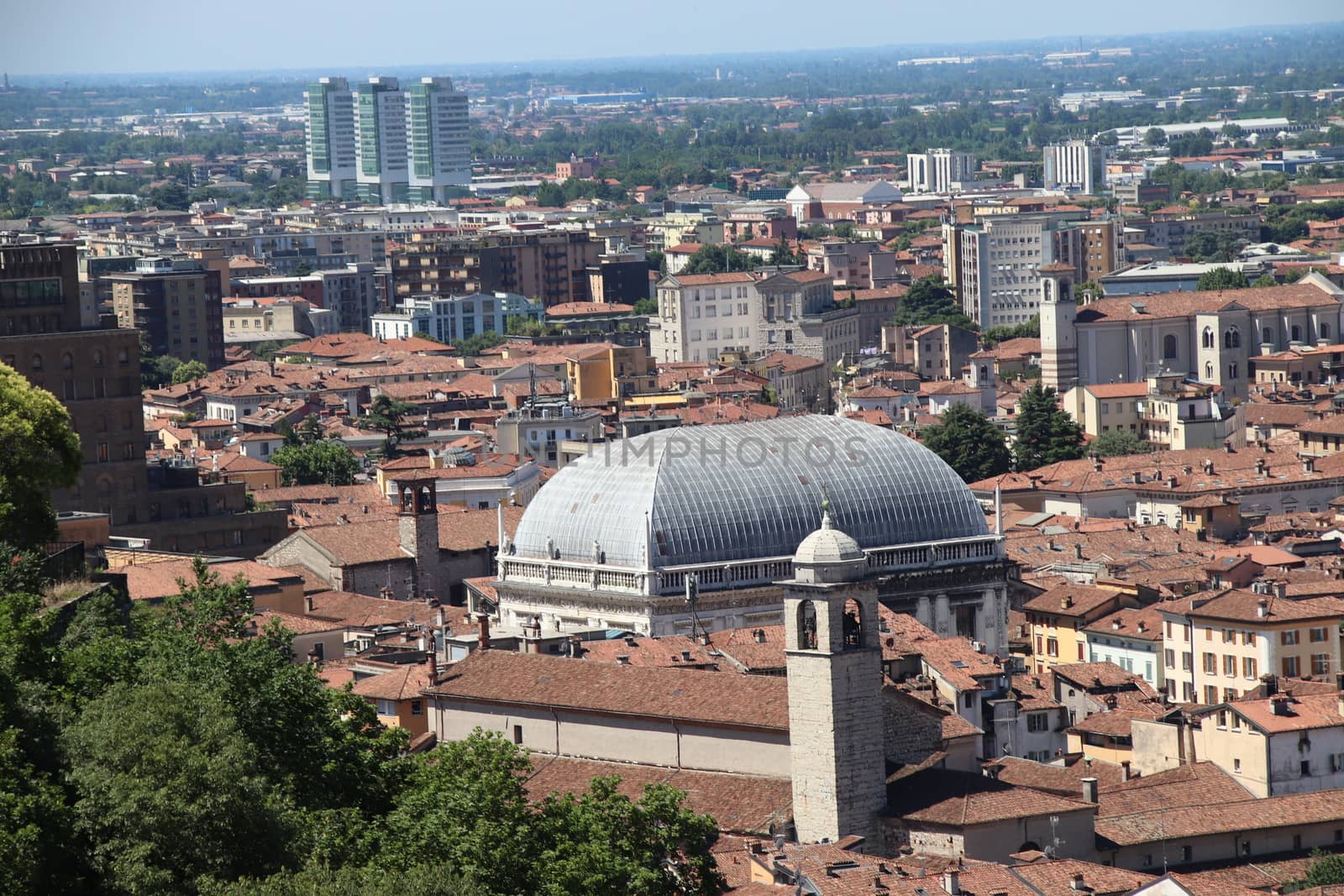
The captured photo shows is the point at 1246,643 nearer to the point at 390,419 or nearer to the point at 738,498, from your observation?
the point at 738,498

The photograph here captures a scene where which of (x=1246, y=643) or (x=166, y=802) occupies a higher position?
(x=166, y=802)

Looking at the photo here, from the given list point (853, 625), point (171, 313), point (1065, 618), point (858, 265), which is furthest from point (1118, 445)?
point (858, 265)

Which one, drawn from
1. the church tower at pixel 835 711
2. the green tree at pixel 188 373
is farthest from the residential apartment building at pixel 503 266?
the church tower at pixel 835 711

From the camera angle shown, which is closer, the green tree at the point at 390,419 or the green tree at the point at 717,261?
the green tree at the point at 390,419

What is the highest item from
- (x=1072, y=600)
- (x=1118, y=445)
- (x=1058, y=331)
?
(x=1072, y=600)

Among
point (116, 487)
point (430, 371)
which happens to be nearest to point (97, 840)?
point (116, 487)

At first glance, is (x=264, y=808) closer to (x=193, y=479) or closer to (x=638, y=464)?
(x=638, y=464)

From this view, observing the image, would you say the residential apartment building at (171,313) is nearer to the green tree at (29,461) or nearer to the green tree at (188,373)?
Answer: the green tree at (188,373)
